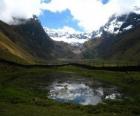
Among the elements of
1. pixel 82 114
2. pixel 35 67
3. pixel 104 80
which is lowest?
pixel 82 114

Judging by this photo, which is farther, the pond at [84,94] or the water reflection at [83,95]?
the pond at [84,94]

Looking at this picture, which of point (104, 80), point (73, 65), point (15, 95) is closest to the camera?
point (15, 95)

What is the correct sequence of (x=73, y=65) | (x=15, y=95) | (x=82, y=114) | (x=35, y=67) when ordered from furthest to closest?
(x=73, y=65), (x=35, y=67), (x=15, y=95), (x=82, y=114)

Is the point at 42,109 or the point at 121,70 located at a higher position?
the point at 121,70

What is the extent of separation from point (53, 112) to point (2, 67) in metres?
82.4

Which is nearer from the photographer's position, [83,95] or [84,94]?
[83,95]

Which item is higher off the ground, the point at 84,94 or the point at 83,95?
the point at 84,94

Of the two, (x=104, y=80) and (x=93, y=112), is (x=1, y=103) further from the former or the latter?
(x=104, y=80)

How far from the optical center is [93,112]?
35094 mm

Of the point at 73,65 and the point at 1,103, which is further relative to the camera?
the point at 73,65

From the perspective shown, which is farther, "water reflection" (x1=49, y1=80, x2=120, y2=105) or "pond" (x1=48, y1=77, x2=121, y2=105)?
"pond" (x1=48, y1=77, x2=121, y2=105)

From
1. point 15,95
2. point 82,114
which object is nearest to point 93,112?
point 82,114

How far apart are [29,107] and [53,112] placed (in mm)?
3481

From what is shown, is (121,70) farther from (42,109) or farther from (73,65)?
(42,109)
